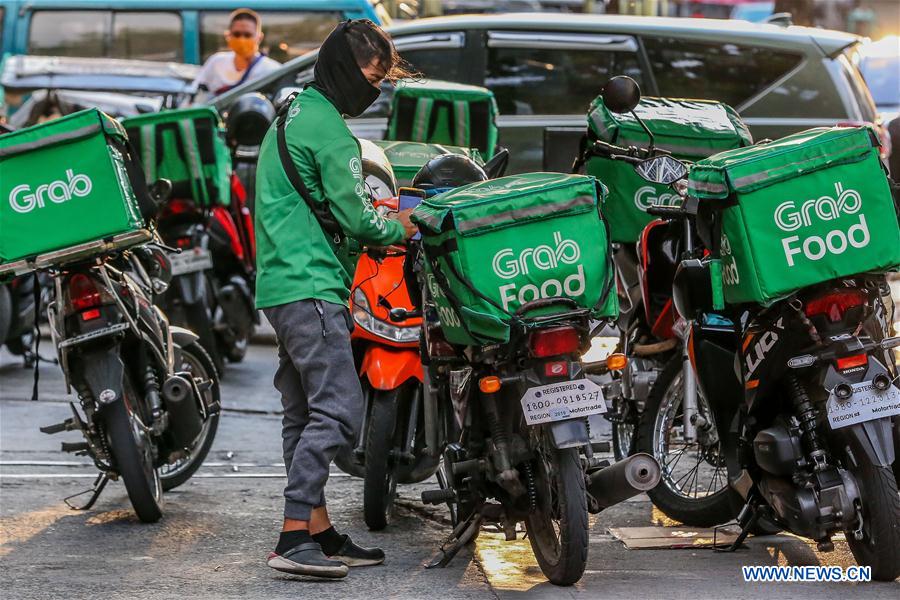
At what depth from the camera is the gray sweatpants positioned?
517 centimetres

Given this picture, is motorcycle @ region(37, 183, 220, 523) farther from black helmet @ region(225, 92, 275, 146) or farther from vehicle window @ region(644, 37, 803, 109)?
vehicle window @ region(644, 37, 803, 109)

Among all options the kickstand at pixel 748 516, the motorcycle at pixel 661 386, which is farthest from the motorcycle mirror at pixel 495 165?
the kickstand at pixel 748 516

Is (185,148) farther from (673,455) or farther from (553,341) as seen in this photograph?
(553,341)

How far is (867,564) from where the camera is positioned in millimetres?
4801

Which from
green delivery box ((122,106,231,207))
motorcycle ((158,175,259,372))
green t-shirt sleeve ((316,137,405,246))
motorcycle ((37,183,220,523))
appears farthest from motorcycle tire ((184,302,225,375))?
green t-shirt sleeve ((316,137,405,246))

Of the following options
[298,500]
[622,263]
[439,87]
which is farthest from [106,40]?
[298,500]

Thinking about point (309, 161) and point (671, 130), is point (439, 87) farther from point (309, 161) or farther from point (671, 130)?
point (309, 161)

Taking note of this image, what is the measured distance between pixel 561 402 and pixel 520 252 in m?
0.47

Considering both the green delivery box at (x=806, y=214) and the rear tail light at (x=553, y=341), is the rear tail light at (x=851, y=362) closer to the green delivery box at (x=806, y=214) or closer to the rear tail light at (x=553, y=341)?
the green delivery box at (x=806, y=214)

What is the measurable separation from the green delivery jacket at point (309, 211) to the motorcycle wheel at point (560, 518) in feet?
3.03

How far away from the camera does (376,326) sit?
5.82 m

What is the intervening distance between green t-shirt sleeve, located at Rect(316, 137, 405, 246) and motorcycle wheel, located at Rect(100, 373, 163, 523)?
125cm

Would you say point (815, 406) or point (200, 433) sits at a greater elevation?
point (815, 406)

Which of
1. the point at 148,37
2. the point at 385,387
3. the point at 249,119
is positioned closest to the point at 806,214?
the point at 385,387
